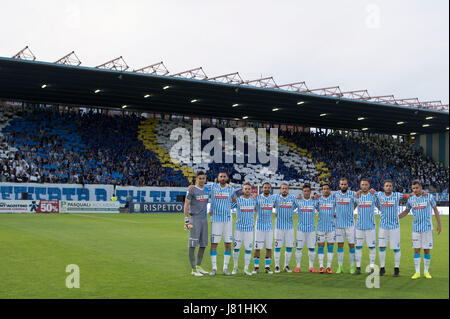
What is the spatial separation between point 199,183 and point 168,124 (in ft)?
140

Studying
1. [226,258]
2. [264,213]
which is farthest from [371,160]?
[226,258]

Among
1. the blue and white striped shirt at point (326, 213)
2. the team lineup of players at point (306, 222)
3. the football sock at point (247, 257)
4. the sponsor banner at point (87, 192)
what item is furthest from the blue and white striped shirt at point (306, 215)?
the sponsor banner at point (87, 192)

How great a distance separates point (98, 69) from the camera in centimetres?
3772

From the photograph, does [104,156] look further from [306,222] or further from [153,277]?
[153,277]

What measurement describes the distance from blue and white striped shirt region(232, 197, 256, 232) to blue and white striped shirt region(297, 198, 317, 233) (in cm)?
123

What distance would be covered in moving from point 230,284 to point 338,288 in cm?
212

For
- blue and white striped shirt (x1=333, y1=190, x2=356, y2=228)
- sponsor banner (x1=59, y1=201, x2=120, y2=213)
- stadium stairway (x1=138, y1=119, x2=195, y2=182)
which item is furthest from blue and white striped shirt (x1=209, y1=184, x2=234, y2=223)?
stadium stairway (x1=138, y1=119, x2=195, y2=182)

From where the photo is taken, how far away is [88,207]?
37188 mm

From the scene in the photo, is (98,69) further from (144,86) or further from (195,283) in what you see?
(195,283)

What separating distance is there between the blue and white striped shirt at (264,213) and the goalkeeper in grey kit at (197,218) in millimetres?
1361

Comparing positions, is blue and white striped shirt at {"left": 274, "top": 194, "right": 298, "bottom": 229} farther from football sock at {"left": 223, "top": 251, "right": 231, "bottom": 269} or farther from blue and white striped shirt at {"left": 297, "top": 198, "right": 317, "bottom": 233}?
football sock at {"left": 223, "top": 251, "right": 231, "bottom": 269}

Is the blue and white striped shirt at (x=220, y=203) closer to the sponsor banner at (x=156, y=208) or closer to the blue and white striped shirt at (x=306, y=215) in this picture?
the blue and white striped shirt at (x=306, y=215)

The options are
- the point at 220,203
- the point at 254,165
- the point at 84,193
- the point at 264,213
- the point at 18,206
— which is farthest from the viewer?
the point at 254,165

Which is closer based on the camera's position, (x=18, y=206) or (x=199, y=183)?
(x=199, y=183)
